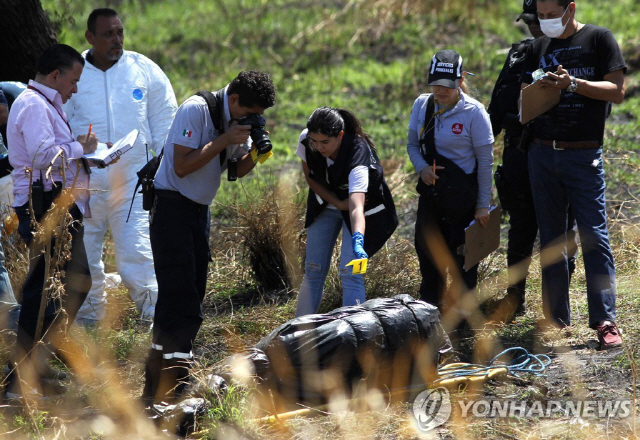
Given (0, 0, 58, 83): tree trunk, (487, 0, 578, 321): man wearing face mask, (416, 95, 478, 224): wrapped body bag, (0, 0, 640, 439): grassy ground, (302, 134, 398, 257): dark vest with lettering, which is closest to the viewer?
(0, 0, 640, 439): grassy ground

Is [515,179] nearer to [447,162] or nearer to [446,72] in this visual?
[447,162]

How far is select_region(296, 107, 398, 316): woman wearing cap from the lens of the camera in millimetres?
4539

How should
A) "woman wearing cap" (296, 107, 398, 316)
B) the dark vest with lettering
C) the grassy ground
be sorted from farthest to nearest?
the dark vest with lettering < "woman wearing cap" (296, 107, 398, 316) < the grassy ground

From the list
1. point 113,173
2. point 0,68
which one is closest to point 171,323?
point 113,173

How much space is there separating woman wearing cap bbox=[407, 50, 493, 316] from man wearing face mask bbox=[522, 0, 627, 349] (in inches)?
12.6

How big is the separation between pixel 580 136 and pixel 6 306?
11.5ft

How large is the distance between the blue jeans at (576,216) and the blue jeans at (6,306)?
3.14 metres

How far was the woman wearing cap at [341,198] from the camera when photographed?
14.9ft

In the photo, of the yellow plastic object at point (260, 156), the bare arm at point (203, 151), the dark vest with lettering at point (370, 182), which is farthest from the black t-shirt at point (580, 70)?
the bare arm at point (203, 151)

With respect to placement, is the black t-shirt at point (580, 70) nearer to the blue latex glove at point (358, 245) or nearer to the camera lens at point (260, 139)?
the blue latex glove at point (358, 245)

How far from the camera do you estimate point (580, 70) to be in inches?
179
